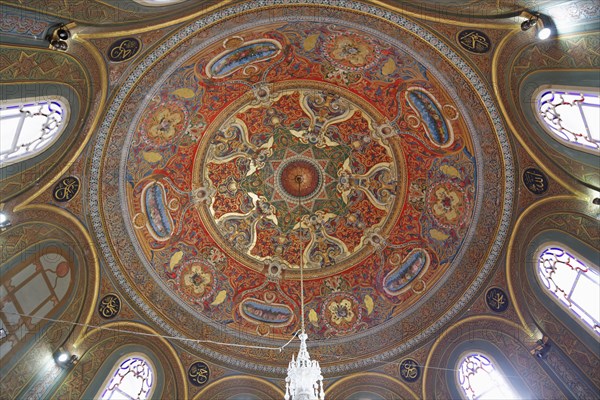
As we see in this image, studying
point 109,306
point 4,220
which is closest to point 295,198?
point 109,306

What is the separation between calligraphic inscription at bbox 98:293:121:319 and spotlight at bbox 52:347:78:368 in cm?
120

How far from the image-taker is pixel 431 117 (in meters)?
11.6

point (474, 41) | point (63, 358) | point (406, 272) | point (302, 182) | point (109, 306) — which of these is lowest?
point (63, 358)

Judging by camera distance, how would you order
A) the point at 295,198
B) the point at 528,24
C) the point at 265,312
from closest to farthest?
the point at 528,24, the point at 265,312, the point at 295,198

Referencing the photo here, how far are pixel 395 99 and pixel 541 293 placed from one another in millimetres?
5944

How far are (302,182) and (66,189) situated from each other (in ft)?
22.6

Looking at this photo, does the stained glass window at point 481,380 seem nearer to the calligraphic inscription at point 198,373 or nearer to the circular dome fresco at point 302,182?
the circular dome fresco at point 302,182

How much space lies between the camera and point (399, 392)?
11656 millimetres

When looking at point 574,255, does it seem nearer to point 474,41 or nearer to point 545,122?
point 545,122

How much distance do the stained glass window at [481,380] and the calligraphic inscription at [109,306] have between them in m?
8.55

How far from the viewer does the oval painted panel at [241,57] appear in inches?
420

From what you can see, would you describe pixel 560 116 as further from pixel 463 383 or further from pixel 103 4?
pixel 103 4

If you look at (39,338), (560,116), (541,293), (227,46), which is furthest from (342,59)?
(39,338)

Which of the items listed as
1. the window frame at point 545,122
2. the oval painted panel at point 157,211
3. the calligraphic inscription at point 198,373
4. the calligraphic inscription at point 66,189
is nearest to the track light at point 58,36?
the calligraphic inscription at point 66,189
